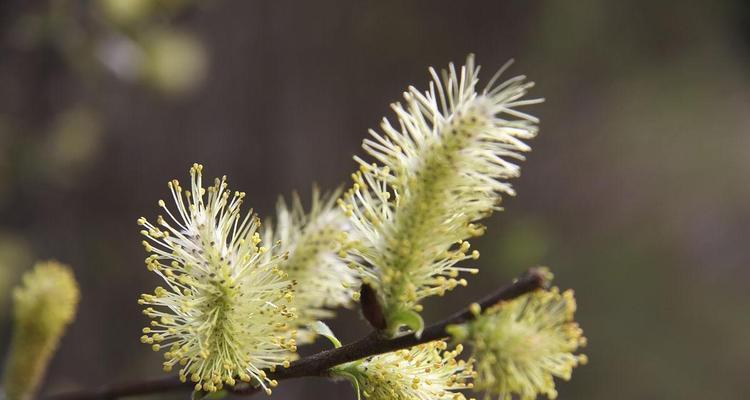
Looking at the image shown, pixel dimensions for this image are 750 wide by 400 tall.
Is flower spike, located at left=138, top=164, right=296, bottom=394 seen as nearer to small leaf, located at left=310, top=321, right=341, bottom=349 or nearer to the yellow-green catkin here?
small leaf, located at left=310, top=321, right=341, bottom=349

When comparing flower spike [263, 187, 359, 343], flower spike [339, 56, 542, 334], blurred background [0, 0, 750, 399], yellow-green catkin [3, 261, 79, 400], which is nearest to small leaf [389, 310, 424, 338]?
flower spike [339, 56, 542, 334]

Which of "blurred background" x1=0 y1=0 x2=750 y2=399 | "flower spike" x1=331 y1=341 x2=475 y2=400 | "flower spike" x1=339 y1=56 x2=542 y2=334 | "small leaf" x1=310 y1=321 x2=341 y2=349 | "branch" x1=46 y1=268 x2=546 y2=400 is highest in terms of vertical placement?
"blurred background" x1=0 y1=0 x2=750 y2=399

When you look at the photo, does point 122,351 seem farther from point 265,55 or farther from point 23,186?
point 265,55

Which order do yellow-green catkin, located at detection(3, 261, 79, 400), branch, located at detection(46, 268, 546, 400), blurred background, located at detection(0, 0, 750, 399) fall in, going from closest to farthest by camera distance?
branch, located at detection(46, 268, 546, 400)
yellow-green catkin, located at detection(3, 261, 79, 400)
blurred background, located at detection(0, 0, 750, 399)

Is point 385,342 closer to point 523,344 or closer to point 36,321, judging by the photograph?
point 523,344

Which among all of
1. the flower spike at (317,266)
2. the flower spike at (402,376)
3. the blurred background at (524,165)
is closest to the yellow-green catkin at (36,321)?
the flower spike at (317,266)

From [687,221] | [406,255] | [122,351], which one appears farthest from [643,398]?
[406,255]
